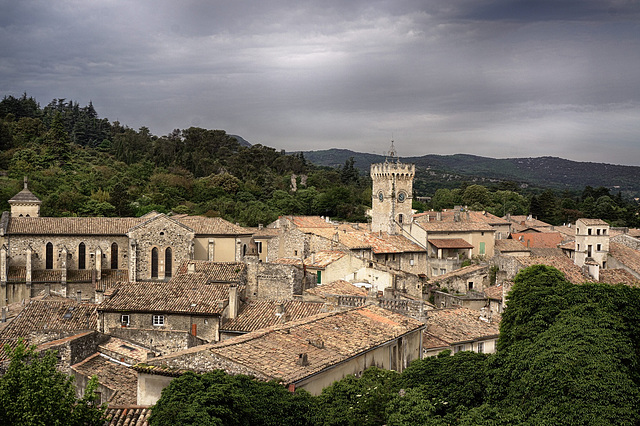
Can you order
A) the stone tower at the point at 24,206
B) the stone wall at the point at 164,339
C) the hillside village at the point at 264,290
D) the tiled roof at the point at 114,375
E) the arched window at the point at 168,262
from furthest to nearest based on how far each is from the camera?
the stone tower at the point at 24,206
the arched window at the point at 168,262
the stone wall at the point at 164,339
the hillside village at the point at 264,290
the tiled roof at the point at 114,375

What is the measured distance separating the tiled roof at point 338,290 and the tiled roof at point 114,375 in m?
11.6

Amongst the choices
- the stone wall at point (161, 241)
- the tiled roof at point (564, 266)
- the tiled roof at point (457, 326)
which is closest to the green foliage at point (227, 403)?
the tiled roof at point (457, 326)

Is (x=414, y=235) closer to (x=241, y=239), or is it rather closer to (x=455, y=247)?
(x=455, y=247)

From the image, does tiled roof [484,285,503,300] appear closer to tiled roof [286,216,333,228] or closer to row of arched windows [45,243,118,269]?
tiled roof [286,216,333,228]

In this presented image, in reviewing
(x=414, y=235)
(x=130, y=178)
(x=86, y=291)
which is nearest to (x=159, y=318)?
(x=86, y=291)

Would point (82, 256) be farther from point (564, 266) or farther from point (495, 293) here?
point (564, 266)

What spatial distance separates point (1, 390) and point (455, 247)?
50.2 m

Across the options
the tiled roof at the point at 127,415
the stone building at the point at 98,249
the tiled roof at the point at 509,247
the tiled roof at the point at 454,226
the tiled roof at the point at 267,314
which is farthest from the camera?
the tiled roof at the point at 509,247

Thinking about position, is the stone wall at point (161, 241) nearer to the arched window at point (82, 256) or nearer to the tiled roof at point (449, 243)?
the arched window at point (82, 256)

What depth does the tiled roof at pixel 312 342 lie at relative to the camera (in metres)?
19.1

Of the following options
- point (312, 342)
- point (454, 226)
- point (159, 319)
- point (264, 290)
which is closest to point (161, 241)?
point (264, 290)

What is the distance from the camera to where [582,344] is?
1664 centimetres

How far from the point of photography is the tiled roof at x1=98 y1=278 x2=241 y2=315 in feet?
94.6

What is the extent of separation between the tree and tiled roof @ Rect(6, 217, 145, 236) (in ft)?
130
